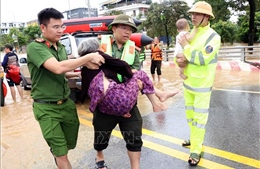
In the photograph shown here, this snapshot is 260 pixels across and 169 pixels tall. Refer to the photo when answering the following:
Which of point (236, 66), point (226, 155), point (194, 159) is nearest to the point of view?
point (194, 159)

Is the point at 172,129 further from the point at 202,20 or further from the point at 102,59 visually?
the point at 102,59

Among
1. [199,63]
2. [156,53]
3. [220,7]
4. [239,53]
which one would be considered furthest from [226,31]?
[199,63]

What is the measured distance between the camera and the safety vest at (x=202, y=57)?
8.84ft

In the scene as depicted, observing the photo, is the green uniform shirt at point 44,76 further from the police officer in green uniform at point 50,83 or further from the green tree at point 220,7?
the green tree at point 220,7

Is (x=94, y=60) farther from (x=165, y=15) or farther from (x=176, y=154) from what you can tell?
(x=165, y=15)

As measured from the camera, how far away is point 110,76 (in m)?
2.24

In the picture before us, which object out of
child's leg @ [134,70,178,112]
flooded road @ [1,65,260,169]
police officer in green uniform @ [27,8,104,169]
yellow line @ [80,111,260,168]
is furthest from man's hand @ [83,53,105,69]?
yellow line @ [80,111,260,168]

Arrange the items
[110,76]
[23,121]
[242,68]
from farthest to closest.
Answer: [242,68] < [23,121] < [110,76]

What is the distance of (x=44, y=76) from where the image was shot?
2238 millimetres

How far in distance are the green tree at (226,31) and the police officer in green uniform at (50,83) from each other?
28.1 meters

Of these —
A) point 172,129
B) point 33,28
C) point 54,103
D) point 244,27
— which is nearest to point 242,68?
point 172,129

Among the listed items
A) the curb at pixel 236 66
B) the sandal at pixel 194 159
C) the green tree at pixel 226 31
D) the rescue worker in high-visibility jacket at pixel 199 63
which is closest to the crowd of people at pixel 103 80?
the rescue worker in high-visibility jacket at pixel 199 63

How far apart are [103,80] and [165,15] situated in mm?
28588

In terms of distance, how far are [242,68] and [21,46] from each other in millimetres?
67052
